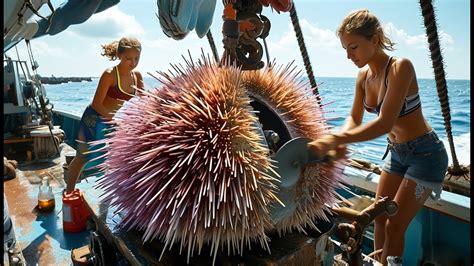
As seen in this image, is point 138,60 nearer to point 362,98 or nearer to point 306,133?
point 362,98

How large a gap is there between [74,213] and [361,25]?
207 centimetres

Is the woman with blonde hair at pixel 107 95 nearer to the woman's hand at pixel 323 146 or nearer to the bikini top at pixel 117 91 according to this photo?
the bikini top at pixel 117 91

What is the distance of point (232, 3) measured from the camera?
1024 mm

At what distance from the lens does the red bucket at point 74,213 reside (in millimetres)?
2258

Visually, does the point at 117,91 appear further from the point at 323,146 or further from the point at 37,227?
the point at 323,146

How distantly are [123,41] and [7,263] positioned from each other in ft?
5.03

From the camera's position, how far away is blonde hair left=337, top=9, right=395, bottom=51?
1.45 m

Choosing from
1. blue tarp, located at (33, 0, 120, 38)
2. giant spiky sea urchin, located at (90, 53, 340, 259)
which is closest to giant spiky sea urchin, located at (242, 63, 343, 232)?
giant spiky sea urchin, located at (90, 53, 340, 259)

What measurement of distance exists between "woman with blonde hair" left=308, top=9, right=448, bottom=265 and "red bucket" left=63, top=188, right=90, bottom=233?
68.1 inches

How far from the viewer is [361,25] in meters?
1.44

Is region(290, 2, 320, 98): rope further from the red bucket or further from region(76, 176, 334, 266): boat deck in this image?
the red bucket

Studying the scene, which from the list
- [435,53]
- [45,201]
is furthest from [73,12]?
[435,53]

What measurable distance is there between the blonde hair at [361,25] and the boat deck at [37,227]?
1.95 m

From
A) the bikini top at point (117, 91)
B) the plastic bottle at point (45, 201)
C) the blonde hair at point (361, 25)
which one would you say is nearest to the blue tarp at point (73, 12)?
the bikini top at point (117, 91)
